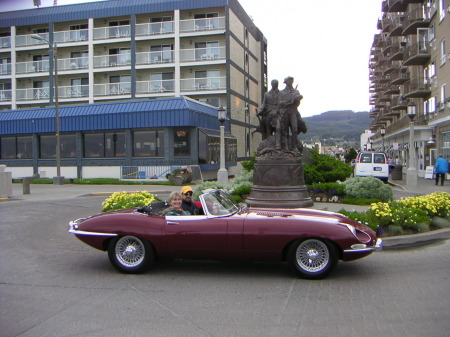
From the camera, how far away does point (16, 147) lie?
35438mm

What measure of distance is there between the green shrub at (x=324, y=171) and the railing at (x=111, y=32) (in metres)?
29.5

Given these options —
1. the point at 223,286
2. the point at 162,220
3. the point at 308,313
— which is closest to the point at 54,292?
the point at 162,220

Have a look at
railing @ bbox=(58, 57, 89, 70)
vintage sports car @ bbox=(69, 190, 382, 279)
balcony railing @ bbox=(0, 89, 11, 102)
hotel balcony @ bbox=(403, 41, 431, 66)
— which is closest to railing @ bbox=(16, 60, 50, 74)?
railing @ bbox=(58, 57, 89, 70)

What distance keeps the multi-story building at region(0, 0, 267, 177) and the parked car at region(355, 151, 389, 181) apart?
10.6 metres

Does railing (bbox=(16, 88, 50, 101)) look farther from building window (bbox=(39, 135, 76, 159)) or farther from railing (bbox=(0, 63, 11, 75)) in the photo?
building window (bbox=(39, 135, 76, 159))

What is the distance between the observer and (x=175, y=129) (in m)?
31.0

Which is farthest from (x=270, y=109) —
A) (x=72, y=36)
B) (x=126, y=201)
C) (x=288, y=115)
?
(x=72, y=36)

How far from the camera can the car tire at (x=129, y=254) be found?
6.67 meters

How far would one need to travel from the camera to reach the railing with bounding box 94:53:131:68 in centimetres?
4191

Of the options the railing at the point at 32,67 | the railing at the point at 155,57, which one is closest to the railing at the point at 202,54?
the railing at the point at 155,57

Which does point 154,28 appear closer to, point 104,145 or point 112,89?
point 112,89

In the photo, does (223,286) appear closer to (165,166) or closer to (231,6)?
(165,166)

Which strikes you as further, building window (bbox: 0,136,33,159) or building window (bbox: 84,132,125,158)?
building window (bbox: 0,136,33,159)

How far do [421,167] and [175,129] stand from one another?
2078 cm
